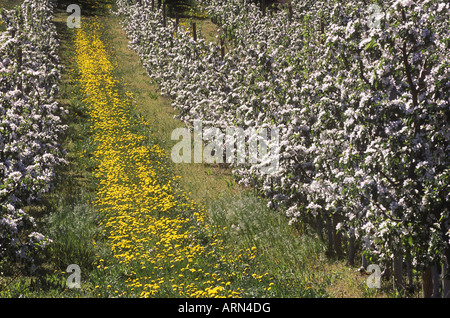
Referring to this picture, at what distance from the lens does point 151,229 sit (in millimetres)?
11586

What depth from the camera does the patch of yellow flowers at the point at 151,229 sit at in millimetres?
8938

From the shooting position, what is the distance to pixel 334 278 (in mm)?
8680

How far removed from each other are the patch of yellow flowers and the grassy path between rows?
31 mm

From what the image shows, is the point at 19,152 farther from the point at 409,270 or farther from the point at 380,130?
the point at 409,270

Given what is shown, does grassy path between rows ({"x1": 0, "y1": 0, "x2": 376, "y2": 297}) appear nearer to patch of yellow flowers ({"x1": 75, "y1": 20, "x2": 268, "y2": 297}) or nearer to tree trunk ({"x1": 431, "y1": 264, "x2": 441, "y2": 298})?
patch of yellow flowers ({"x1": 75, "y1": 20, "x2": 268, "y2": 297})

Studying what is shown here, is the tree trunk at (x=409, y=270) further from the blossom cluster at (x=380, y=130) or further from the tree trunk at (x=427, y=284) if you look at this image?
the tree trunk at (x=427, y=284)

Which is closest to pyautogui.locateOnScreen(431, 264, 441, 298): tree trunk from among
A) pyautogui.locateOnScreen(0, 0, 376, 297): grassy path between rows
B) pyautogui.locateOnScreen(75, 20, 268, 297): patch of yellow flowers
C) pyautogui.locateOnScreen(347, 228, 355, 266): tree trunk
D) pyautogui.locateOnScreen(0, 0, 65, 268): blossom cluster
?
pyautogui.locateOnScreen(0, 0, 376, 297): grassy path between rows

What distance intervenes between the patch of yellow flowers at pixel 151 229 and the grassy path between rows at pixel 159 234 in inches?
1.2

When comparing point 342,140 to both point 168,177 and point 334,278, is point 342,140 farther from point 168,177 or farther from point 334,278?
point 168,177

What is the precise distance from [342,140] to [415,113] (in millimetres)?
1727

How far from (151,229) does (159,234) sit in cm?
35

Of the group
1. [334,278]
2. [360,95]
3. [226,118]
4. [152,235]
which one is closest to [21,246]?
[152,235]

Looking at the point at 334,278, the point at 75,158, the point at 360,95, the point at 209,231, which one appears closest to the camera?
the point at 360,95

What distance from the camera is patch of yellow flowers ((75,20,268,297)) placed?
8.94 metres
